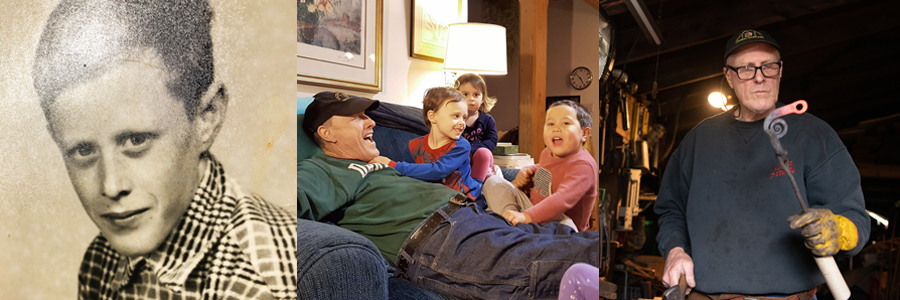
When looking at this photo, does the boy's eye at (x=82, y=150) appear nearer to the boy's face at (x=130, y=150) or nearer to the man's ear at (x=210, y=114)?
the boy's face at (x=130, y=150)

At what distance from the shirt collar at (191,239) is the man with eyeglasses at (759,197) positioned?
0.57m

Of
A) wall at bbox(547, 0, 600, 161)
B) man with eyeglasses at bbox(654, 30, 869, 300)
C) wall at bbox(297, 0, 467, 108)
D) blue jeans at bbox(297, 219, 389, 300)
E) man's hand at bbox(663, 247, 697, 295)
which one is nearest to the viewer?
man with eyeglasses at bbox(654, 30, 869, 300)

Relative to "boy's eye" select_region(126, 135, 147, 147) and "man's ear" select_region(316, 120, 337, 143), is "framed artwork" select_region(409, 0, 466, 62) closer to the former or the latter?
"man's ear" select_region(316, 120, 337, 143)

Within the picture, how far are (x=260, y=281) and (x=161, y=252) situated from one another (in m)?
0.13

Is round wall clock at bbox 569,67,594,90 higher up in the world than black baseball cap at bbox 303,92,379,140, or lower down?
higher up

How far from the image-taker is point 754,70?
2.00 ft

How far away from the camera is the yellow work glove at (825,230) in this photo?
A: 22.5 inches

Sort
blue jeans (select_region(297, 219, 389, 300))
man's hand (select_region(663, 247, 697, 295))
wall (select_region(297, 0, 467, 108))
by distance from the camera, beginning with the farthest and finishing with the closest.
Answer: wall (select_region(297, 0, 467, 108)) < blue jeans (select_region(297, 219, 389, 300)) < man's hand (select_region(663, 247, 697, 295))

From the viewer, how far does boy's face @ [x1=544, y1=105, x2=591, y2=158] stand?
3.53 feet

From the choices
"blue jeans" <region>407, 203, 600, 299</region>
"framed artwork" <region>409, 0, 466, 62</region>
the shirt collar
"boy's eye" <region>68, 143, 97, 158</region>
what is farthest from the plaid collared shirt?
"framed artwork" <region>409, 0, 466, 62</region>

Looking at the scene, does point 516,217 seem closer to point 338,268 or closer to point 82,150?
point 338,268

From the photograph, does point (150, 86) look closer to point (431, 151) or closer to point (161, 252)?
point (161, 252)

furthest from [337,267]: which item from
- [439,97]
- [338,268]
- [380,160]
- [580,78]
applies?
[580,78]

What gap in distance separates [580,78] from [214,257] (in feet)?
2.36
